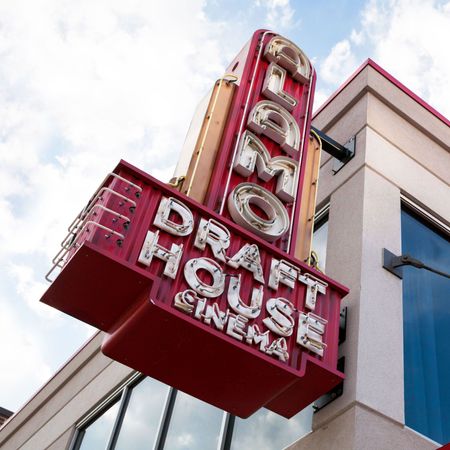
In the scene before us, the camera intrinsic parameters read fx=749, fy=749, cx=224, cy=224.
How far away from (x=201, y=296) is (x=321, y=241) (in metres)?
3.32

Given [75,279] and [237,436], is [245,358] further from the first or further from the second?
[237,436]

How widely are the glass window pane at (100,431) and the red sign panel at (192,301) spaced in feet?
17.3

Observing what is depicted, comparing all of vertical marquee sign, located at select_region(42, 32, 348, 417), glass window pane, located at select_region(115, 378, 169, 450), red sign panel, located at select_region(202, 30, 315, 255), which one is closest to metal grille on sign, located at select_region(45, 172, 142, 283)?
vertical marquee sign, located at select_region(42, 32, 348, 417)

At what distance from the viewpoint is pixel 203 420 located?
9.12 m

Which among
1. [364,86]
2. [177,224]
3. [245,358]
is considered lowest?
[245,358]

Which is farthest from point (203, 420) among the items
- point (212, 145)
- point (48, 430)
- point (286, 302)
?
point (48, 430)

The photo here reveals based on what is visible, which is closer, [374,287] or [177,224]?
[177,224]

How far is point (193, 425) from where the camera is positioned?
927 centimetres

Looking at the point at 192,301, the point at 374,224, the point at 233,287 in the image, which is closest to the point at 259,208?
the point at 374,224

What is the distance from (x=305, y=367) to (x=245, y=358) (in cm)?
63

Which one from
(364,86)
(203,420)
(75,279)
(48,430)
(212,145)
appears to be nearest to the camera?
(75,279)

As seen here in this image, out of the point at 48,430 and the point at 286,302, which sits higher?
the point at 48,430

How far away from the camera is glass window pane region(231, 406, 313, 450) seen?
7.45 meters

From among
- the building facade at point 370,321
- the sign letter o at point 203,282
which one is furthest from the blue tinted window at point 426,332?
the sign letter o at point 203,282
